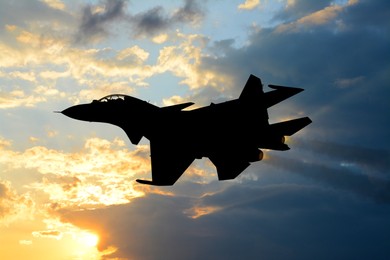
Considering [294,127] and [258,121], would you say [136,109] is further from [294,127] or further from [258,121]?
[294,127]

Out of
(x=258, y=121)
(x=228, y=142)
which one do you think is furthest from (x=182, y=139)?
(x=258, y=121)

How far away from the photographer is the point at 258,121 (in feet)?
90.1

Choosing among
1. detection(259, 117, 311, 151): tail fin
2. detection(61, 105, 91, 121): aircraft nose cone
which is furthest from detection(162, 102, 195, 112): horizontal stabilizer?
detection(259, 117, 311, 151): tail fin

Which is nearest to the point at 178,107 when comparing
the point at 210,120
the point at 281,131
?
the point at 210,120

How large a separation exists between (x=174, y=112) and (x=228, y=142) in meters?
4.94

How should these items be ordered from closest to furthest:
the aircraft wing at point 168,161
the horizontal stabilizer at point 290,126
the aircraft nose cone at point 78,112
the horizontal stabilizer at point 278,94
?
the horizontal stabilizer at point 278,94
the horizontal stabilizer at point 290,126
the aircraft nose cone at point 78,112
the aircraft wing at point 168,161

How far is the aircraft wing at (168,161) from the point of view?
30438mm

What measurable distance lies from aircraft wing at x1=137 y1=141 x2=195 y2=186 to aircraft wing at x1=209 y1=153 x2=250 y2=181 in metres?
2.18

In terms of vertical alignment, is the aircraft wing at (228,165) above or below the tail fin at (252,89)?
below

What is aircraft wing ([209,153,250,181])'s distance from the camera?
29969 millimetres

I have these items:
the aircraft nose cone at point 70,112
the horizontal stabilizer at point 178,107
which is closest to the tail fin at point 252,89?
the horizontal stabilizer at point 178,107

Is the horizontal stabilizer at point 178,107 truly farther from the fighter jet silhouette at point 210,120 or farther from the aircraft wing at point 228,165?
the aircraft wing at point 228,165

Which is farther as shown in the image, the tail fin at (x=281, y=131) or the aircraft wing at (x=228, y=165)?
the aircraft wing at (x=228, y=165)

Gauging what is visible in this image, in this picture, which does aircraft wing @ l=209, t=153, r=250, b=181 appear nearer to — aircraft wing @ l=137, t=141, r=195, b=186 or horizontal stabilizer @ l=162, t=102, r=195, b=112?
aircraft wing @ l=137, t=141, r=195, b=186
